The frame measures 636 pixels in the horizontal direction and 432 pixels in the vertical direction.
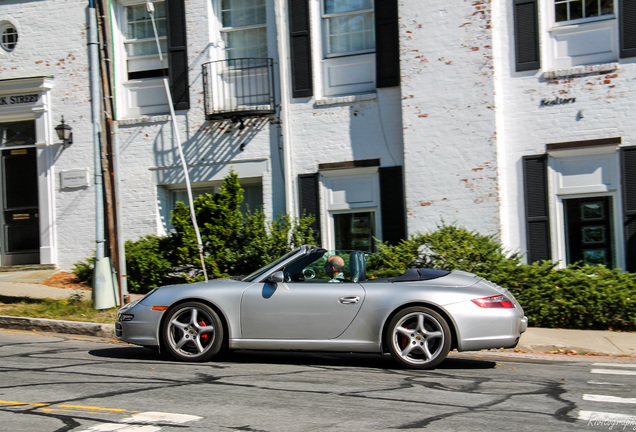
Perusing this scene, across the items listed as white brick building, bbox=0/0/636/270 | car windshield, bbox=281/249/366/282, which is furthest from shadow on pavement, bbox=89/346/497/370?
white brick building, bbox=0/0/636/270

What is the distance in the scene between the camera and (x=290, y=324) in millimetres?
7645

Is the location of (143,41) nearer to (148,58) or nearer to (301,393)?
(148,58)

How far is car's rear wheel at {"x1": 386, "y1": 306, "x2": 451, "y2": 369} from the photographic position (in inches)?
293

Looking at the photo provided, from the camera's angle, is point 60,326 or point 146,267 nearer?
point 60,326

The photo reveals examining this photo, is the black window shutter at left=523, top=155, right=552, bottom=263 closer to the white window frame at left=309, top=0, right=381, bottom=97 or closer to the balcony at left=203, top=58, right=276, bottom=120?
the white window frame at left=309, top=0, right=381, bottom=97

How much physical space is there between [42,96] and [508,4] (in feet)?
32.8

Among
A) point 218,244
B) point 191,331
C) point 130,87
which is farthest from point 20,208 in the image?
point 191,331

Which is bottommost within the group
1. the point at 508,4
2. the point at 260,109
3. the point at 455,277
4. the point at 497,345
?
the point at 497,345

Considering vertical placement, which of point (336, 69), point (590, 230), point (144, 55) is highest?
point (144, 55)

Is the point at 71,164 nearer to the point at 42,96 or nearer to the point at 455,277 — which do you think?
the point at 42,96

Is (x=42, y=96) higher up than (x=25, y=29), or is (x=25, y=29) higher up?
(x=25, y=29)

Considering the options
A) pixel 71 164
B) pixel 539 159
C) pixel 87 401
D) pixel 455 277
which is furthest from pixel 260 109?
pixel 87 401

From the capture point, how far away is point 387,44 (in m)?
14.2

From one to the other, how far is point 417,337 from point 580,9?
8.62 meters
